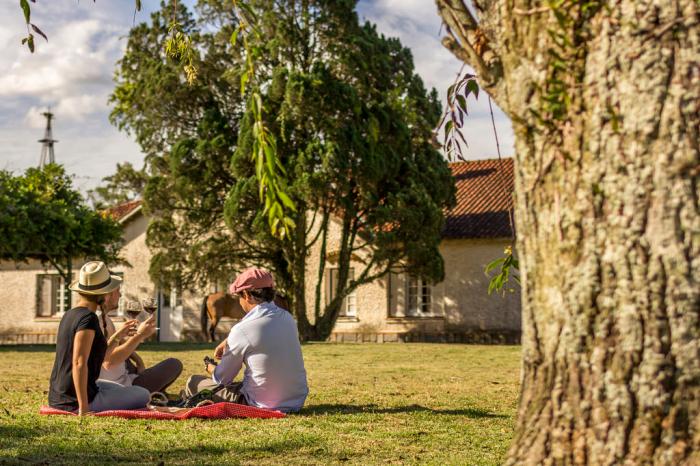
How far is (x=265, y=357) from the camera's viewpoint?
25.3ft

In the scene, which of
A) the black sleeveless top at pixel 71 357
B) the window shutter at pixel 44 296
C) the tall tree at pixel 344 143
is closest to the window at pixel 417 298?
the tall tree at pixel 344 143

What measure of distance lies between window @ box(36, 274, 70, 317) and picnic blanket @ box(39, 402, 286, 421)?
101 feet

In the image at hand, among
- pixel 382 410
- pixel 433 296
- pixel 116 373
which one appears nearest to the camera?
pixel 116 373

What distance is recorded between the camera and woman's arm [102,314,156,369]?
750cm

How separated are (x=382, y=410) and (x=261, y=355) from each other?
148 cm

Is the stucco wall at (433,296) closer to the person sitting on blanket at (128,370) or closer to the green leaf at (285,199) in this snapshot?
the person sitting on blanket at (128,370)

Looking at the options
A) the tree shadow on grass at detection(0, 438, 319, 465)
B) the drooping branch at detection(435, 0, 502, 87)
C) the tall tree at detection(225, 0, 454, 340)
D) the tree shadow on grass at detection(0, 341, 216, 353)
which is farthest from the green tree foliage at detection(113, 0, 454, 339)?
the drooping branch at detection(435, 0, 502, 87)

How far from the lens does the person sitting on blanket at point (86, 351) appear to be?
711 centimetres

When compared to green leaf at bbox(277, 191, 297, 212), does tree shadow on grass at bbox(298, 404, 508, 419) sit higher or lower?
lower

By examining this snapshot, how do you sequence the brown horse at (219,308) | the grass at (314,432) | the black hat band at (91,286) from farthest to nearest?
the brown horse at (219,308) < the black hat band at (91,286) < the grass at (314,432)

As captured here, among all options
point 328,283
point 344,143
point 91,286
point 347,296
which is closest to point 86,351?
point 91,286

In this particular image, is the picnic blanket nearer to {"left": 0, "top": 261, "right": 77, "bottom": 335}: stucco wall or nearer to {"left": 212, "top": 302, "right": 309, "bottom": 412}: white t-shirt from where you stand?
{"left": 212, "top": 302, "right": 309, "bottom": 412}: white t-shirt

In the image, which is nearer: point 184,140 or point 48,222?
point 48,222

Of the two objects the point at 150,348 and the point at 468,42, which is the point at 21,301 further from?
the point at 468,42
